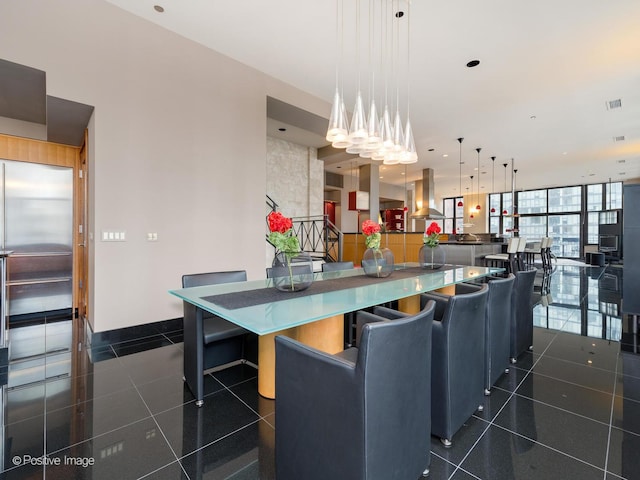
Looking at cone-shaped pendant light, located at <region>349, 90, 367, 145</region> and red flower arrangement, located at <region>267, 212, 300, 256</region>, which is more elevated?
cone-shaped pendant light, located at <region>349, 90, 367, 145</region>

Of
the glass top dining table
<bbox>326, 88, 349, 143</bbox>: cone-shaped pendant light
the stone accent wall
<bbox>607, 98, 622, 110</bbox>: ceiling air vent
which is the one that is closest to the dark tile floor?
the glass top dining table

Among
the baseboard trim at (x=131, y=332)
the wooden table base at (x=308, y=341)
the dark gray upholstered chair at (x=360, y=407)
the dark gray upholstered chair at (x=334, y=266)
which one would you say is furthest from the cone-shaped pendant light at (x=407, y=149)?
the baseboard trim at (x=131, y=332)

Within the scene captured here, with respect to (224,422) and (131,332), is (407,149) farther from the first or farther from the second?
(131,332)

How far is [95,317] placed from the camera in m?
3.01

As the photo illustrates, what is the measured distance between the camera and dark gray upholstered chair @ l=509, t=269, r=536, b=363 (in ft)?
8.45

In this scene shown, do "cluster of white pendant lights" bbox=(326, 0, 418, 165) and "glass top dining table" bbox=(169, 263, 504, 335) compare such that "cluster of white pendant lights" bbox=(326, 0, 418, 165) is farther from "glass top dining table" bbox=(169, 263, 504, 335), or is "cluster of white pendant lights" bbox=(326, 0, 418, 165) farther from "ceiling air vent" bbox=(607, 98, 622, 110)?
"ceiling air vent" bbox=(607, 98, 622, 110)

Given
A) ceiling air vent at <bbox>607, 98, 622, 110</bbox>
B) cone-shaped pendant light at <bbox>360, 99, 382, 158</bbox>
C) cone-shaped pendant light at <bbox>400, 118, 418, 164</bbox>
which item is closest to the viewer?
cone-shaped pendant light at <bbox>360, 99, 382, 158</bbox>

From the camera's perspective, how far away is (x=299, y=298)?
1.85 meters

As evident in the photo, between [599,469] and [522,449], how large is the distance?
1.02 feet

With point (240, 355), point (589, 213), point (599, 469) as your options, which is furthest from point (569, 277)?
point (240, 355)

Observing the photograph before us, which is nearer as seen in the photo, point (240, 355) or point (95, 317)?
point (240, 355)

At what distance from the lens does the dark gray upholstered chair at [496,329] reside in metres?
2.05

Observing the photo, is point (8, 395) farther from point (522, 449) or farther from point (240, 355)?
point (522, 449)

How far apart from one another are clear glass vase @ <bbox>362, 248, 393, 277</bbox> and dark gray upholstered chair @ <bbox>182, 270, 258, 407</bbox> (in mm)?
1149
